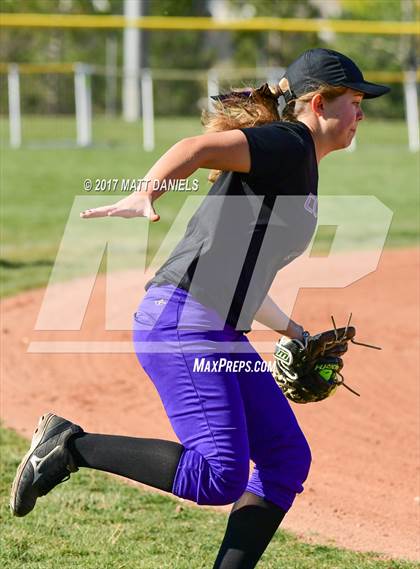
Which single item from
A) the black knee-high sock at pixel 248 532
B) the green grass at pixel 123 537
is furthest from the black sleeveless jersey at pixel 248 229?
the green grass at pixel 123 537

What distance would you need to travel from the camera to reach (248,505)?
12.1ft

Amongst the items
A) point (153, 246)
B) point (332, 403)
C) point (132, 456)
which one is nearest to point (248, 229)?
point (132, 456)

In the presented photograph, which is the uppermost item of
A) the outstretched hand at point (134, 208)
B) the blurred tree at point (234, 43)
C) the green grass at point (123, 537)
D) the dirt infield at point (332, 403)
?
the outstretched hand at point (134, 208)

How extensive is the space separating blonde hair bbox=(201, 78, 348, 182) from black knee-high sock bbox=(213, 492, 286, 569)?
4.00ft

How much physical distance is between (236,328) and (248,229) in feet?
1.24

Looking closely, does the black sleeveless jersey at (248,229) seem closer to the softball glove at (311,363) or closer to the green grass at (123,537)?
the softball glove at (311,363)

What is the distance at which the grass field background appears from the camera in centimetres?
449

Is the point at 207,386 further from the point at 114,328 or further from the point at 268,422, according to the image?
the point at 114,328

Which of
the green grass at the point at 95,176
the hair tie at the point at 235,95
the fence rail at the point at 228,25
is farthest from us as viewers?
the fence rail at the point at 228,25

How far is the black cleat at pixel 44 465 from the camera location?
3775 mm

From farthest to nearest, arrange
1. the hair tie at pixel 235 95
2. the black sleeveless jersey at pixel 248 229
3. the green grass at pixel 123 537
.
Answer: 1. the green grass at pixel 123 537
2. the hair tie at pixel 235 95
3. the black sleeveless jersey at pixel 248 229

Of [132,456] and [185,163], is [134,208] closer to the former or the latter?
[185,163]

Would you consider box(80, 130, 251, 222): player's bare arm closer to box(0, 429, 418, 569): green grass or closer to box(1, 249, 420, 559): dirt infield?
box(0, 429, 418, 569): green grass

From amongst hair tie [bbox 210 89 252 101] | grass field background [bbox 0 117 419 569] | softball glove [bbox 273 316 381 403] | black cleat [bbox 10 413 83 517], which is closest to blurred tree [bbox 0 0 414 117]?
grass field background [bbox 0 117 419 569]
